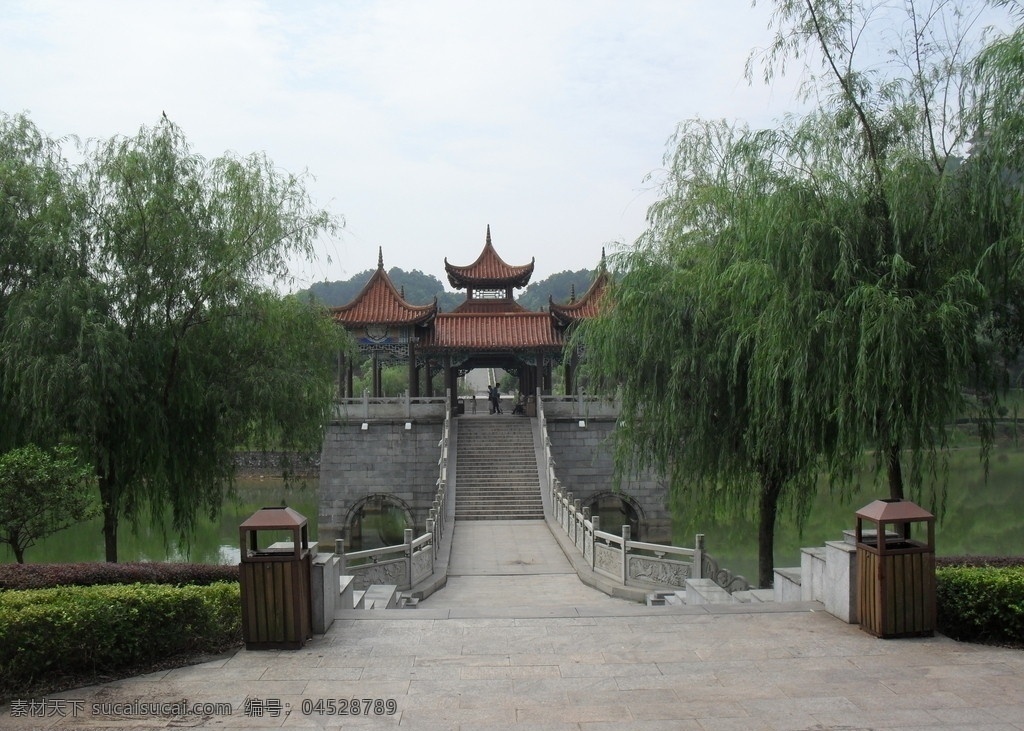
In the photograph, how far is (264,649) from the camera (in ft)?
17.7

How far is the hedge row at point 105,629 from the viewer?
15.6 ft

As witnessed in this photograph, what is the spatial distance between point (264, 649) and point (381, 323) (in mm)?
17164

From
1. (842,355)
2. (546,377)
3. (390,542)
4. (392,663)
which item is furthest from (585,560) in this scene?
(546,377)

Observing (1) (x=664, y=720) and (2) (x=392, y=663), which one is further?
(2) (x=392, y=663)

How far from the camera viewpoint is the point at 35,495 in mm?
7477

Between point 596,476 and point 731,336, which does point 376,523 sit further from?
point 731,336

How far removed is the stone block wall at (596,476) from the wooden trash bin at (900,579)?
13.9 m

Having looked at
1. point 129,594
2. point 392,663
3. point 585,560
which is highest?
point 129,594

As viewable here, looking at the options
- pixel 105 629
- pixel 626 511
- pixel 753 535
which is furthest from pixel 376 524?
pixel 105 629

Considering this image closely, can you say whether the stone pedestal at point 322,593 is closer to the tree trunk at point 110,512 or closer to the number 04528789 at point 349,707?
the number 04528789 at point 349,707

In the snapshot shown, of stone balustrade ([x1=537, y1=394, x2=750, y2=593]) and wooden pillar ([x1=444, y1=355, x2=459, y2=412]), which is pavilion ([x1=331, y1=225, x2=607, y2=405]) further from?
stone balustrade ([x1=537, y1=394, x2=750, y2=593])

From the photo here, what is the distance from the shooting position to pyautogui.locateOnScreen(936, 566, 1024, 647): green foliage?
5.41 metres

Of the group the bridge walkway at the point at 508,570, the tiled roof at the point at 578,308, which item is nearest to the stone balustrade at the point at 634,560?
the bridge walkway at the point at 508,570

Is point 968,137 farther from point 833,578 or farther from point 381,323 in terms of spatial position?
point 381,323
